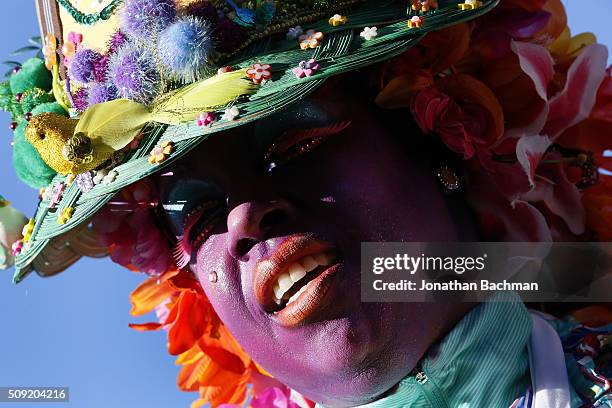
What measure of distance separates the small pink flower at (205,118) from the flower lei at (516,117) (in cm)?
35

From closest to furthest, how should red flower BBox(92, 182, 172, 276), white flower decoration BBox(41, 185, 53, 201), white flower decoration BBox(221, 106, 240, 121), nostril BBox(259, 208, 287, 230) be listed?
1. white flower decoration BBox(221, 106, 240, 121)
2. nostril BBox(259, 208, 287, 230)
3. white flower decoration BBox(41, 185, 53, 201)
4. red flower BBox(92, 182, 172, 276)

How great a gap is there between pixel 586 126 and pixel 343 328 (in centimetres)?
78

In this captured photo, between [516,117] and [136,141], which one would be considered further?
[516,117]

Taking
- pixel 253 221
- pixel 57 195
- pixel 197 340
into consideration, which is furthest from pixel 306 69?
pixel 197 340

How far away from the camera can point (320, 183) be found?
4.66ft

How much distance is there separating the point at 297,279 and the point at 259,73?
354 millimetres

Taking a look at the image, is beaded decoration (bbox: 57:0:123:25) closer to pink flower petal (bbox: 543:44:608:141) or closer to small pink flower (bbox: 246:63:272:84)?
small pink flower (bbox: 246:63:272:84)

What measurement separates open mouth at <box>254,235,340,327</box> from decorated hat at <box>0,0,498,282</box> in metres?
0.23

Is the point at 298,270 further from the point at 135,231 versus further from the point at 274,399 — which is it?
the point at 274,399

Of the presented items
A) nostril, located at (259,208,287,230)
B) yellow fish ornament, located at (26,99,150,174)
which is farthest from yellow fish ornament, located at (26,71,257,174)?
nostril, located at (259,208,287,230)

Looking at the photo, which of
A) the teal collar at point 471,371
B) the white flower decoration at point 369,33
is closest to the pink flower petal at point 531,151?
the teal collar at point 471,371

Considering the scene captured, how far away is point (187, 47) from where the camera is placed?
1354 millimetres

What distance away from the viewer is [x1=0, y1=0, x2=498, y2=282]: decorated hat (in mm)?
1319

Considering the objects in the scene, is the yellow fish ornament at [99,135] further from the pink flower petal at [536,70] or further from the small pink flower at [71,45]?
the pink flower petal at [536,70]
